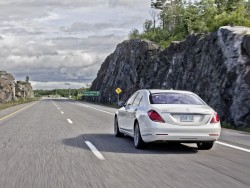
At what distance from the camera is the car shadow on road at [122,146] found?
9388 mm

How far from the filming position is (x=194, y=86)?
98.6 feet

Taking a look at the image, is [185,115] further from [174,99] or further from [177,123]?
[174,99]

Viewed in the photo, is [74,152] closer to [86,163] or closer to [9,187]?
[86,163]

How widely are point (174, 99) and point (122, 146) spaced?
176cm

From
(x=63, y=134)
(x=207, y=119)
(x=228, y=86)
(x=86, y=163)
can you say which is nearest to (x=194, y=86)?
(x=228, y=86)

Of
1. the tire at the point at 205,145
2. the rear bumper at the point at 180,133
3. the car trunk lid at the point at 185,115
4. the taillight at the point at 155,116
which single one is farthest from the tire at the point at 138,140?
the tire at the point at 205,145

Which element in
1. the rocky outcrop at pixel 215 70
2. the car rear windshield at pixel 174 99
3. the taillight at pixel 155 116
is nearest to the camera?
the taillight at pixel 155 116

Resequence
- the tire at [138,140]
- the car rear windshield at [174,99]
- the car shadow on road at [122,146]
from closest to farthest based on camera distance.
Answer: the car shadow on road at [122,146]
the tire at [138,140]
the car rear windshield at [174,99]

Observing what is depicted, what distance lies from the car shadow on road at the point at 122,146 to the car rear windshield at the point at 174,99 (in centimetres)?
113

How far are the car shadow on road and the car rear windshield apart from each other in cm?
113

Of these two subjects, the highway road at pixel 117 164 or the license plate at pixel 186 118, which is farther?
the license plate at pixel 186 118

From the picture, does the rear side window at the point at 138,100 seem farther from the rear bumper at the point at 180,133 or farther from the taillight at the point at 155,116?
the rear bumper at the point at 180,133

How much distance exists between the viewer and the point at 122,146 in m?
10.2

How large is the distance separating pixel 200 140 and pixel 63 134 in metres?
5.35
